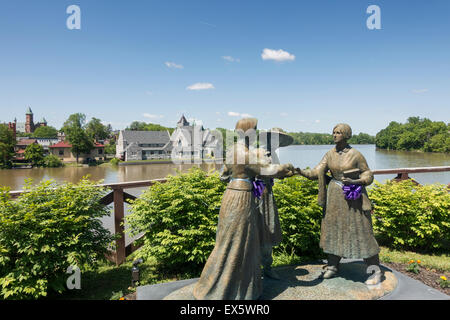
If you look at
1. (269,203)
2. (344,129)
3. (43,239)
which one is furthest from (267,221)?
(43,239)

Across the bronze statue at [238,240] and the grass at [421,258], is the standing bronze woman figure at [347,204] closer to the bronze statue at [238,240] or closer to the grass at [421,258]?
the bronze statue at [238,240]

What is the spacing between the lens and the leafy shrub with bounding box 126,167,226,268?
18.2 feet

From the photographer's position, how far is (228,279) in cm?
343

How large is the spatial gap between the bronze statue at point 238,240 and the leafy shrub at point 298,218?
8.53 ft

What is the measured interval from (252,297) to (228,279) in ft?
1.47

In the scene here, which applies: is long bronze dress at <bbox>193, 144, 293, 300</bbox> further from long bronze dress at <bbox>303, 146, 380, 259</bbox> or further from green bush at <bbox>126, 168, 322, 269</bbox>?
green bush at <bbox>126, 168, 322, 269</bbox>

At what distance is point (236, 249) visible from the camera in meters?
3.45

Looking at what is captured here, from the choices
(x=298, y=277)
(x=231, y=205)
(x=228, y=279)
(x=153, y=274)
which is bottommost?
(x=153, y=274)

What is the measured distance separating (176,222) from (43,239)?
2.35 meters

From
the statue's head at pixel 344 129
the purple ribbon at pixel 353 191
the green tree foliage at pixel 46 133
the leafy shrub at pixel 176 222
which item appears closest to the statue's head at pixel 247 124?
the statue's head at pixel 344 129
